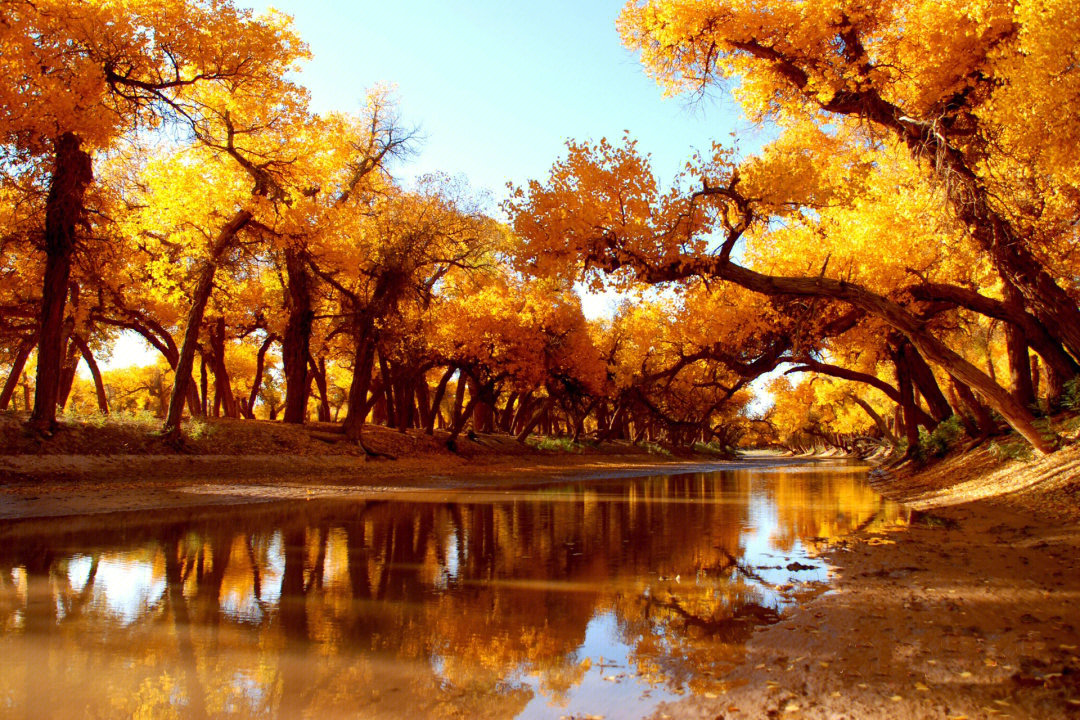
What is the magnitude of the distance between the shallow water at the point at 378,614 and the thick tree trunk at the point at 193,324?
758cm

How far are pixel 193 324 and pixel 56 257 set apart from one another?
395cm

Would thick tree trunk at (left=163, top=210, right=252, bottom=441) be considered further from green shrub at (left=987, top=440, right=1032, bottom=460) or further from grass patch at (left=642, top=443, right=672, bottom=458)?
grass patch at (left=642, top=443, right=672, bottom=458)

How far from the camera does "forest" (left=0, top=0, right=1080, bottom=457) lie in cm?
1016

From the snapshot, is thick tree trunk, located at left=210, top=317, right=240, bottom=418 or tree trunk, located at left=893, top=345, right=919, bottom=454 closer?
tree trunk, located at left=893, top=345, right=919, bottom=454

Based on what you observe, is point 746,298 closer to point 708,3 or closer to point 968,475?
point 968,475

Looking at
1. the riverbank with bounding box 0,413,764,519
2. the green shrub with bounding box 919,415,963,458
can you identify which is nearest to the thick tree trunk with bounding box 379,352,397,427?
the riverbank with bounding box 0,413,764,519

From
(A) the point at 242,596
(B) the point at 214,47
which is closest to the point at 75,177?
(B) the point at 214,47

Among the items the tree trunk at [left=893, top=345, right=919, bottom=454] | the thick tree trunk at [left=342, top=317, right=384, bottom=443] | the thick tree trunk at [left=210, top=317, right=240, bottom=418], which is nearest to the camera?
the tree trunk at [left=893, top=345, right=919, bottom=454]

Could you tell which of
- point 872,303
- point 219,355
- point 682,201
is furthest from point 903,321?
point 219,355

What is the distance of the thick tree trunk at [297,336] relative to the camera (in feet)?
76.2

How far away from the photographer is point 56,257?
45.9 ft

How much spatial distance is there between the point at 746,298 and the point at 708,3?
28.8 ft

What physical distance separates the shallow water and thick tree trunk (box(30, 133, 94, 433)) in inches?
219

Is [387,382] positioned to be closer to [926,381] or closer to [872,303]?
[926,381]
